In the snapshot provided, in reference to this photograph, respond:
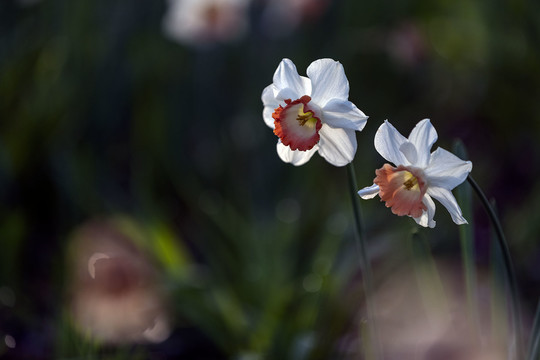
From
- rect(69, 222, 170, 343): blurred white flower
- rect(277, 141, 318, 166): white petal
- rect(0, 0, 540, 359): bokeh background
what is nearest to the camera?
rect(277, 141, 318, 166): white petal

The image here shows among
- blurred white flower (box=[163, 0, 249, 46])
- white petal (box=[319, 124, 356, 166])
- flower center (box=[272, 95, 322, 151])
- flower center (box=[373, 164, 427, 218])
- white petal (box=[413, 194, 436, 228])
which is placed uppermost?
blurred white flower (box=[163, 0, 249, 46])

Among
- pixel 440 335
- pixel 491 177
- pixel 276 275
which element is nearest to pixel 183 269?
pixel 276 275

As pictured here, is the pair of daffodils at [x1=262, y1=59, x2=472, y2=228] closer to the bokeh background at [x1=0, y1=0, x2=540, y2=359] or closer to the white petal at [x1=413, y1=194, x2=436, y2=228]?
the white petal at [x1=413, y1=194, x2=436, y2=228]

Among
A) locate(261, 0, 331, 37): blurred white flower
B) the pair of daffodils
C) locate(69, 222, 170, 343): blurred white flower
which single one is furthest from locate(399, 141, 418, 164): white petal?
locate(261, 0, 331, 37): blurred white flower

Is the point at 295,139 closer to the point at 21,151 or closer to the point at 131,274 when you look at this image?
the point at 131,274

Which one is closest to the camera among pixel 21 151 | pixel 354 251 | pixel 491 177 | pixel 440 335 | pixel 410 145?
pixel 410 145

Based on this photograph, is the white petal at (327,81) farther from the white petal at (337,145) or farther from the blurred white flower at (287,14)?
the blurred white flower at (287,14)
